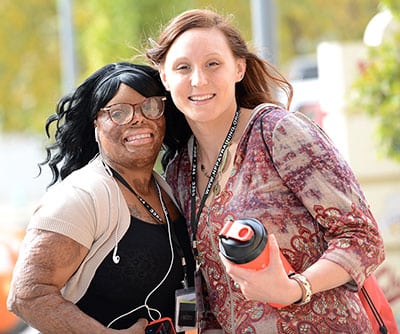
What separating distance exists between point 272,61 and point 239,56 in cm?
254

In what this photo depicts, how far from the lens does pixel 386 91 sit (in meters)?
6.43

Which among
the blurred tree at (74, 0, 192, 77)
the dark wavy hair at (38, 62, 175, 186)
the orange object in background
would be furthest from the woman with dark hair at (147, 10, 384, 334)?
the blurred tree at (74, 0, 192, 77)

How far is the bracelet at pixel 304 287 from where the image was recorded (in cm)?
296

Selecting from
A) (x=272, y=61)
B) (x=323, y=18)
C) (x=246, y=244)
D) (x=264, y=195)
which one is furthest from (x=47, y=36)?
(x=246, y=244)

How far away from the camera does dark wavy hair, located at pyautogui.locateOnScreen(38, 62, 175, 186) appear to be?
11.7ft

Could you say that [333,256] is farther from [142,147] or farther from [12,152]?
[12,152]

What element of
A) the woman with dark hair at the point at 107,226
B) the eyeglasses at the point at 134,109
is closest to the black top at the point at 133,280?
the woman with dark hair at the point at 107,226

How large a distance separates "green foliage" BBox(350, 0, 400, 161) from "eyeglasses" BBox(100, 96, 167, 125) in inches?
116

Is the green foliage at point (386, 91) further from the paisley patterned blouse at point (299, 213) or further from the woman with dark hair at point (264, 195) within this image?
the paisley patterned blouse at point (299, 213)

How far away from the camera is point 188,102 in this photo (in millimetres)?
3359

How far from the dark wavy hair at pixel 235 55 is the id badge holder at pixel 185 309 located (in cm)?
Answer: 65

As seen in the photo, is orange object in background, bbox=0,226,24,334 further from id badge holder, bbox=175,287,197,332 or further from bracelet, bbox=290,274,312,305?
bracelet, bbox=290,274,312,305

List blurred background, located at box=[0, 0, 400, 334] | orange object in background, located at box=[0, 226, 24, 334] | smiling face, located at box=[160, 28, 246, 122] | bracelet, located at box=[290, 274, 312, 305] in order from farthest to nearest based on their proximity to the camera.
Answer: orange object in background, located at box=[0, 226, 24, 334] < blurred background, located at box=[0, 0, 400, 334] < smiling face, located at box=[160, 28, 246, 122] < bracelet, located at box=[290, 274, 312, 305]

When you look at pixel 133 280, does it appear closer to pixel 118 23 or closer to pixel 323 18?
pixel 118 23
